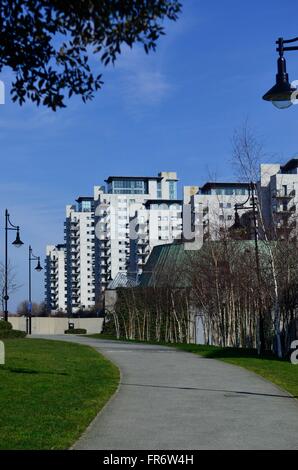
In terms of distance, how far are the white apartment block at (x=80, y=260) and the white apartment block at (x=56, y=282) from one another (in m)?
13.0

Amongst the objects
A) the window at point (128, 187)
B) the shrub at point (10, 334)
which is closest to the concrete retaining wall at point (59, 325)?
the shrub at point (10, 334)

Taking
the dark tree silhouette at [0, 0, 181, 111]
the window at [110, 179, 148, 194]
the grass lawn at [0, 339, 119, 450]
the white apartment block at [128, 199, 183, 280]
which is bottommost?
the grass lawn at [0, 339, 119, 450]

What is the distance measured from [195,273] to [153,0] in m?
36.0

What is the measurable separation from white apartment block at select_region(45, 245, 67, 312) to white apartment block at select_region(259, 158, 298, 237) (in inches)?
3390

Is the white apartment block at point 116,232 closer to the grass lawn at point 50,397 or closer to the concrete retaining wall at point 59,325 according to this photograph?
the concrete retaining wall at point 59,325

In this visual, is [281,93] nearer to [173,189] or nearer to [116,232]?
[116,232]

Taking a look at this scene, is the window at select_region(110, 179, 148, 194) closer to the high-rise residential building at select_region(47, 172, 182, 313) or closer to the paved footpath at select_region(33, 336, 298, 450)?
the high-rise residential building at select_region(47, 172, 182, 313)

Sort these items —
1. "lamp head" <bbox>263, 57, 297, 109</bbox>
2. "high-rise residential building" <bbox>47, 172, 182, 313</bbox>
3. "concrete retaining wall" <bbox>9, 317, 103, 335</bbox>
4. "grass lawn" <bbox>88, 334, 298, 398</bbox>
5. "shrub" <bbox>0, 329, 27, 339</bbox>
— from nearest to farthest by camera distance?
"lamp head" <bbox>263, 57, 297, 109</bbox> < "grass lawn" <bbox>88, 334, 298, 398</bbox> < "shrub" <bbox>0, 329, 27, 339</bbox> < "concrete retaining wall" <bbox>9, 317, 103, 335</bbox> < "high-rise residential building" <bbox>47, 172, 182, 313</bbox>

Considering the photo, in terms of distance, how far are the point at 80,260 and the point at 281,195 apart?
82.5 meters

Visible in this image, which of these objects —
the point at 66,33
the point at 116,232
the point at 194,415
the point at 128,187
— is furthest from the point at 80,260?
the point at 66,33

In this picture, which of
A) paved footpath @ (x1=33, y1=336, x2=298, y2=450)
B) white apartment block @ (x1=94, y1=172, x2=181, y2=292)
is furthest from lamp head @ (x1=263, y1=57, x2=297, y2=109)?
white apartment block @ (x1=94, y1=172, x2=181, y2=292)

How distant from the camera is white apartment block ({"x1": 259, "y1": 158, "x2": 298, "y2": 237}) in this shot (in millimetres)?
31577

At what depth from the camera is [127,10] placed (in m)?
6.06
